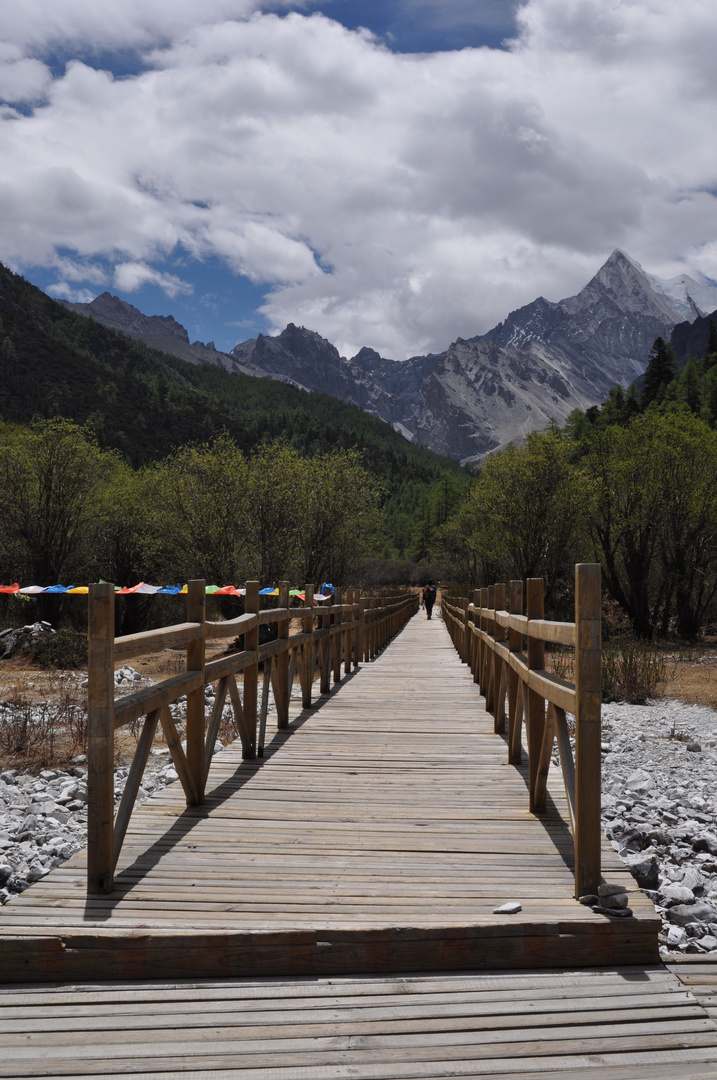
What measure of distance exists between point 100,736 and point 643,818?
14.8ft

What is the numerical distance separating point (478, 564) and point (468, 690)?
1781 inches

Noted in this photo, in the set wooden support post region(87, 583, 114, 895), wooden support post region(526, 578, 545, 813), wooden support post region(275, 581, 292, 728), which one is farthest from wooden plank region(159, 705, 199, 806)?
wooden support post region(275, 581, 292, 728)

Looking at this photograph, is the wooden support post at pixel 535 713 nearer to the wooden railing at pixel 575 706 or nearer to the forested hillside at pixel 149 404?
the wooden railing at pixel 575 706

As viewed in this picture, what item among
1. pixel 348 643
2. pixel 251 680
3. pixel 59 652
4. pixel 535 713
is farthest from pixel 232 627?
pixel 59 652

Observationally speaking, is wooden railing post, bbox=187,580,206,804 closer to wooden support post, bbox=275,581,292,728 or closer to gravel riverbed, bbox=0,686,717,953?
gravel riverbed, bbox=0,686,717,953

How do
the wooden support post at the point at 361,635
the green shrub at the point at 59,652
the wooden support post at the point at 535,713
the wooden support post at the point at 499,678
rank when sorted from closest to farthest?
the wooden support post at the point at 535,713 < the wooden support post at the point at 499,678 < the wooden support post at the point at 361,635 < the green shrub at the point at 59,652

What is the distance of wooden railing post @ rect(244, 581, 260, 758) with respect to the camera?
5727 millimetres

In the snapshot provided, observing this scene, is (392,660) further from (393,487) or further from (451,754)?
(393,487)

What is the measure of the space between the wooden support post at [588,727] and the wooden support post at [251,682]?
3.04m

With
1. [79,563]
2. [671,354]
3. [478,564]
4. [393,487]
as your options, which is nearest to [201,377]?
[393,487]

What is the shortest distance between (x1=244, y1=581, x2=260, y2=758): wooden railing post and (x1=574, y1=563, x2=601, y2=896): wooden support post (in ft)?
9.97

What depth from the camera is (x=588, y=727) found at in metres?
3.06

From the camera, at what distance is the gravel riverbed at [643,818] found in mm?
4312

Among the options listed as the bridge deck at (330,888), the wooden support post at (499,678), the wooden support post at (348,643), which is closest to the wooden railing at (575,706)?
the bridge deck at (330,888)
